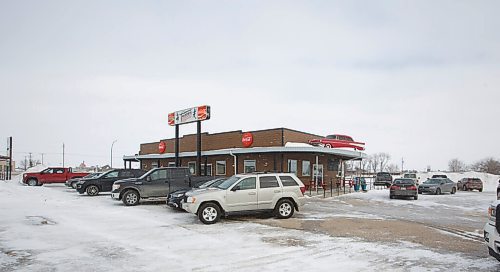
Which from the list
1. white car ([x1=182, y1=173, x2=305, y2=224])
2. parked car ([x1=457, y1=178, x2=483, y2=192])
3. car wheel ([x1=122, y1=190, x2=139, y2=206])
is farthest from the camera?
parked car ([x1=457, y1=178, x2=483, y2=192])

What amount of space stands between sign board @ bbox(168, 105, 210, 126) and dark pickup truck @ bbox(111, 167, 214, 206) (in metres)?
8.33

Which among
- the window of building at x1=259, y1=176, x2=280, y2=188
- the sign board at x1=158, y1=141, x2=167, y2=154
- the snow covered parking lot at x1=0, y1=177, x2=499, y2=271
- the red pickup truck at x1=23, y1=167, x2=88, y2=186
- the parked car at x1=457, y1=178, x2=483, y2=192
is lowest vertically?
the parked car at x1=457, y1=178, x2=483, y2=192

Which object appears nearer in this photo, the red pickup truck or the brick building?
the brick building

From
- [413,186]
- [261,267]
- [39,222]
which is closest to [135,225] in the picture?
[39,222]

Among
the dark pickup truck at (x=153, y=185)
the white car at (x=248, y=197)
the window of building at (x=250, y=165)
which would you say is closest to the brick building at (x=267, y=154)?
the window of building at (x=250, y=165)

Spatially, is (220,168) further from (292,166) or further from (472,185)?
(472,185)

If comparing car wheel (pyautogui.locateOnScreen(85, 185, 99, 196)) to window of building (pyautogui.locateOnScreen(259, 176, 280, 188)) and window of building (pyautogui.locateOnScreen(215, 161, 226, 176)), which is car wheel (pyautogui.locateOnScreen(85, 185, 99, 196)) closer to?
window of building (pyautogui.locateOnScreen(215, 161, 226, 176))

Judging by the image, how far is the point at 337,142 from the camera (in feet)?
100

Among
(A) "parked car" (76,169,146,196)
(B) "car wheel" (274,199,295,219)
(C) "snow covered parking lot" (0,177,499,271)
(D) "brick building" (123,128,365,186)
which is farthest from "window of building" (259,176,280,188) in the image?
(A) "parked car" (76,169,146,196)

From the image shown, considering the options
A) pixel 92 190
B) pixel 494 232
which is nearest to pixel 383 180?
pixel 92 190

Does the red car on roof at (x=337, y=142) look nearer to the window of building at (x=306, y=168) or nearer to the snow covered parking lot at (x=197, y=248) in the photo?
the window of building at (x=306, y=168)

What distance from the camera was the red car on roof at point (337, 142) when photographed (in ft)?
94.5

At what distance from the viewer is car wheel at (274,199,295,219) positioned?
1371 centimetres

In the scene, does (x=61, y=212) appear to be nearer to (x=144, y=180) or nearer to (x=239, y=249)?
(x=144, y=180)
